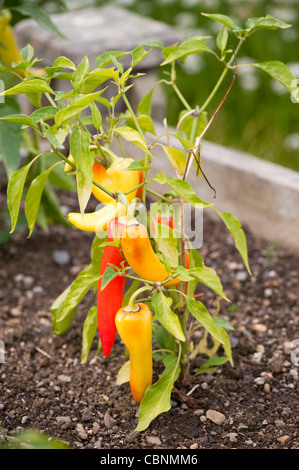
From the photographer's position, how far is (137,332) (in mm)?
1192

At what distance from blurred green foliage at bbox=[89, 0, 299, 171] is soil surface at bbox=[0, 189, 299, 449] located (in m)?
0.82

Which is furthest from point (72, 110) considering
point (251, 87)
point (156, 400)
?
point (251, 87)

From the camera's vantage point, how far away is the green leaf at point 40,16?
1.75 meters

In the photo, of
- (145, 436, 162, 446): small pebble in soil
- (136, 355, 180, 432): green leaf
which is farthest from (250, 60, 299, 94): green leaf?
(145, 436, 162, 446): small pebble in soil

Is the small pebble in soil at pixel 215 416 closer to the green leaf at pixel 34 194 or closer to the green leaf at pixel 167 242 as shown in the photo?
the green leaf at pixel 167 242

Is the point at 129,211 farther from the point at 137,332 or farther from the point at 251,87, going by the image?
the point at 251,87

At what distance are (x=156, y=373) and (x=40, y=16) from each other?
94 centimetres

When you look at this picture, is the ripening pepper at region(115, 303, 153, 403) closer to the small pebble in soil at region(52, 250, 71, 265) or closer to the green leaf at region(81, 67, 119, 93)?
the green leaf at region(81, 67, 119, 93)

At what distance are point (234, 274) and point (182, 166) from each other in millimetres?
744

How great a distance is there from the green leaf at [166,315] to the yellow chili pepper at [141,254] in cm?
4

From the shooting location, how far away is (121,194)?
3.66 feet

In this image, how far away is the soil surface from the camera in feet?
4.26
